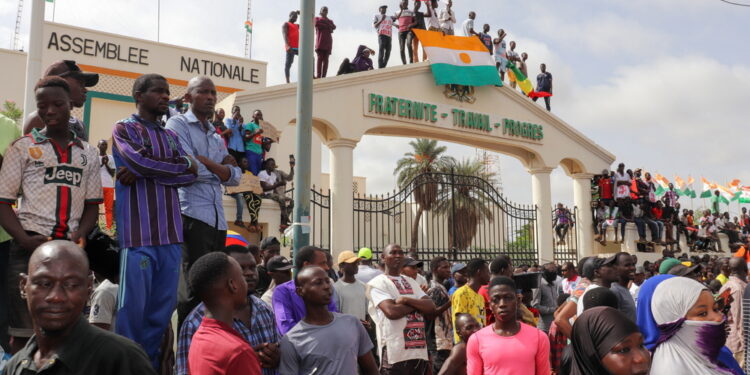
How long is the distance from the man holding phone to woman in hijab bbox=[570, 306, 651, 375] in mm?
9036

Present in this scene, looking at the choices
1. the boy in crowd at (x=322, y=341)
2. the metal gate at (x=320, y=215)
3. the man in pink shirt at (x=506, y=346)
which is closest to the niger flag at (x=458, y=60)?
→ the metal gate at (x=320, y=215)

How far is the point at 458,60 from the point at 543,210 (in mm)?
4943

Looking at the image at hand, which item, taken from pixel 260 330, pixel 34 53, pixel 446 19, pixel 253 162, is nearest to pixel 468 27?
pixel 446 19

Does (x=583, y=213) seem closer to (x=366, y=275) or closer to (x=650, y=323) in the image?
(x=366, y=275)

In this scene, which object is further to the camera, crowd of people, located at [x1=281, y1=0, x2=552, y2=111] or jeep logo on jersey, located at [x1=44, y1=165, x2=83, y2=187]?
crowd of people, located at [x1=281, y1=0, x2=552, y2=111]

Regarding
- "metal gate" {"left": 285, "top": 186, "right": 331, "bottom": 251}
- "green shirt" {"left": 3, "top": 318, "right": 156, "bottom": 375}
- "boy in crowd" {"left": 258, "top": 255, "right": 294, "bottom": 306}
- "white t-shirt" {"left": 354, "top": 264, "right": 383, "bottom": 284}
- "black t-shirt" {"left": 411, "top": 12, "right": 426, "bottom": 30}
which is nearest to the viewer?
"green shirt" {"left": 3, "top": 318, "right": 156, "bottom": 375}

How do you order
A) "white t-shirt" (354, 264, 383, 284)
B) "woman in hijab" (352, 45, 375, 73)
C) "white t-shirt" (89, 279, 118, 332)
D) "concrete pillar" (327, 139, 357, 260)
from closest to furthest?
1. "white t-shirt" (89, 279, 118, 332)
2. "white t-shirt" (354, 264, 383, 284)
3. "concrete pillar" (327, 139, 357, 260)
4. "woman in hijab" (352, 45, 375, 73)

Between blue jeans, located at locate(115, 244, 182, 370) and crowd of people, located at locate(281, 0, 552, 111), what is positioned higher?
crowd of people, located at locate(281, 0, 552, 111)

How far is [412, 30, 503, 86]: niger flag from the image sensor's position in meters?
16.3

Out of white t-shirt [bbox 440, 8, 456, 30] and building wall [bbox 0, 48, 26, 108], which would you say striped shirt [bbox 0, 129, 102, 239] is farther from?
building wall [bbox 0, 48, 26, 108]

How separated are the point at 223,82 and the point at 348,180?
1077cm

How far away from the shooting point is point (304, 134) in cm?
608

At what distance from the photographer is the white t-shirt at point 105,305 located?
4324 mm

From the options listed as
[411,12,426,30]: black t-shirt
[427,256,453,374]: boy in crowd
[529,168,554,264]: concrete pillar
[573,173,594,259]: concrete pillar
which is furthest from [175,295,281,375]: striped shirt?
[573,173,594,259]: concrete pillar
